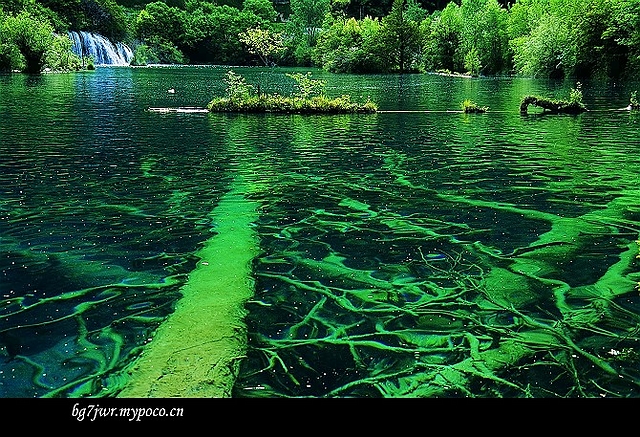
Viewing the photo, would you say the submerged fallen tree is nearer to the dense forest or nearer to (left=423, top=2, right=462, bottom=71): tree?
the dense forest

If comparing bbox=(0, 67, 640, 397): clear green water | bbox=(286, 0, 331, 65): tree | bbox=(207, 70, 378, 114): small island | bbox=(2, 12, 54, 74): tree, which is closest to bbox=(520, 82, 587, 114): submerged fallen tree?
bbox=(207, 70, 378, 114): small island

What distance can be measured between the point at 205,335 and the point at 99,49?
4134 inches

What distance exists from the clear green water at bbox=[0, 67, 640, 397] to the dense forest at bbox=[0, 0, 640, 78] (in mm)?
23423

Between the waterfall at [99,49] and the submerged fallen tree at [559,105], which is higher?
the waterfall at [99,49]

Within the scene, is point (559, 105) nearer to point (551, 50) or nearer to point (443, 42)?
point (551, 50)

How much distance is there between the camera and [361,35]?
10475 cm

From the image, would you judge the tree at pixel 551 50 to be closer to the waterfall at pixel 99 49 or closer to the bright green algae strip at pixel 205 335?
the waterfall at pixel 99 49

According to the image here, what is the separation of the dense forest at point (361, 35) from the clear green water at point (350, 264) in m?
23.4

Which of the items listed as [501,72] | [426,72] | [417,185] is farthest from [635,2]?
[417,185]

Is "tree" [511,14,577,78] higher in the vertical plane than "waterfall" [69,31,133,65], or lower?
lower

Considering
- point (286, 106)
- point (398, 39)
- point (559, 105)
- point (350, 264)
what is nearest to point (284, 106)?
point (286, 106)

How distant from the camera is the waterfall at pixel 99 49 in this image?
94.8 metres

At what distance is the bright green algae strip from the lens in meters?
5.36

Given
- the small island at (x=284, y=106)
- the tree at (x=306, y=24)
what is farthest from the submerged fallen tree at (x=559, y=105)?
the tree at (x=306, y=24)
